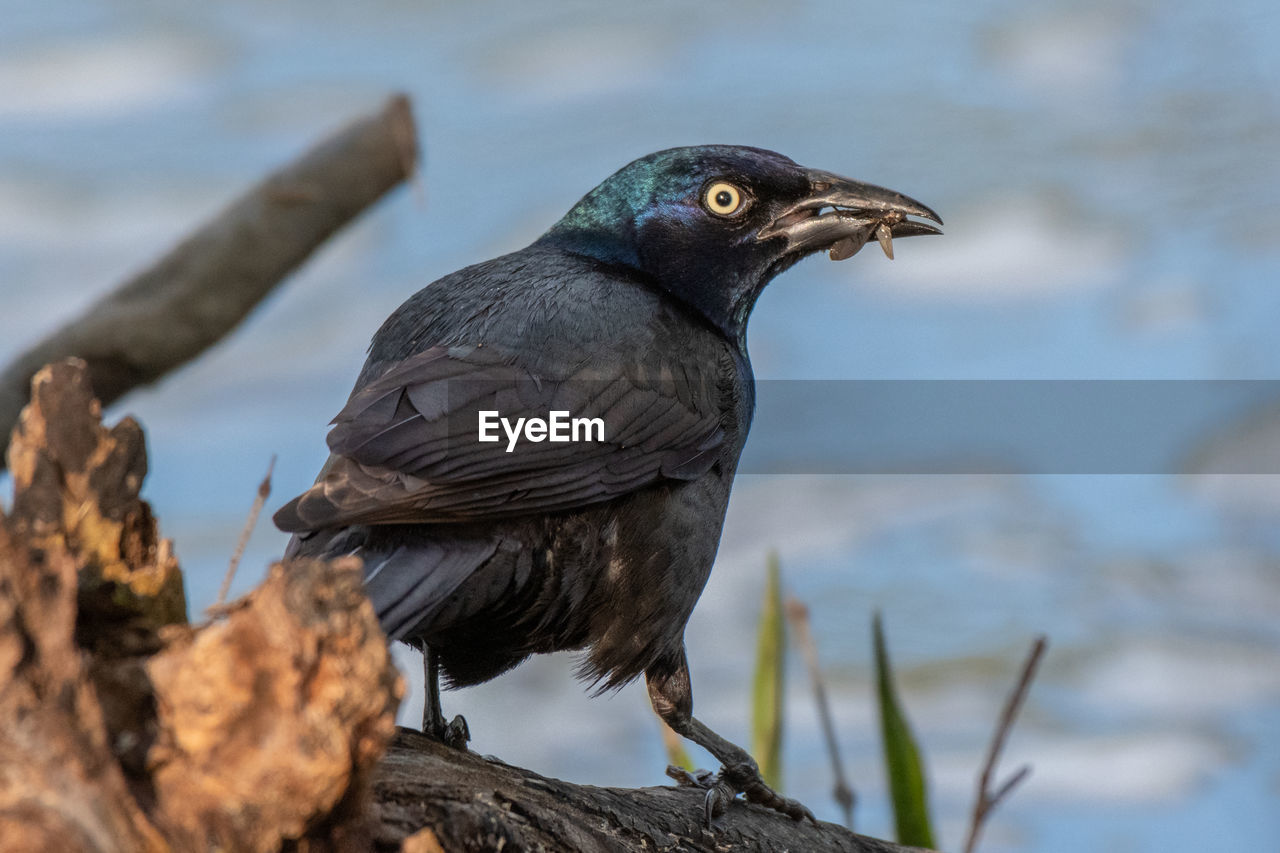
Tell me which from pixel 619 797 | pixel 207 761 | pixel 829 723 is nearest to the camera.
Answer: pixel 207 761

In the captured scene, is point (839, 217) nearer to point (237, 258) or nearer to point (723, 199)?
point (723, 199)

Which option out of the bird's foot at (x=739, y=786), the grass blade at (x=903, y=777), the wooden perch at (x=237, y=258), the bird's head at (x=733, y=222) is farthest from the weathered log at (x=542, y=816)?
the wooden perch at (x=237, y=258)

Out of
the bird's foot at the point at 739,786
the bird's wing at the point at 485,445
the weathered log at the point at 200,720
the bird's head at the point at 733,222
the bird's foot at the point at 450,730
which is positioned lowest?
the weathered log at the point at 200,720

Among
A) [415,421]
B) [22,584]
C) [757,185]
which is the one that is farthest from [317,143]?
[22,584]

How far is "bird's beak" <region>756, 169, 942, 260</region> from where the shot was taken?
12.7 ft

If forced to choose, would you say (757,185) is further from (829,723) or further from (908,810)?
(908,810)

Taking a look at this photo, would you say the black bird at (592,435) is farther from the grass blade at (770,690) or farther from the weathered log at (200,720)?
the grass blade at (770,690)

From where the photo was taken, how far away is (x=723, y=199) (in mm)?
3900

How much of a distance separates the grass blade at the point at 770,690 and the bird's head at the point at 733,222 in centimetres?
100

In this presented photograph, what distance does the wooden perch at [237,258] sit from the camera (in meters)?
4.71

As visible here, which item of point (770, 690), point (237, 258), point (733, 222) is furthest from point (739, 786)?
point (237, 258)

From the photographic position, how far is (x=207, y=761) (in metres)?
1.86

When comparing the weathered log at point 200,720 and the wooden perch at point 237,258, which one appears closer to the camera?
the weathered log at point 200,720

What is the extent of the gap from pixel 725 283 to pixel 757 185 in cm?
28
